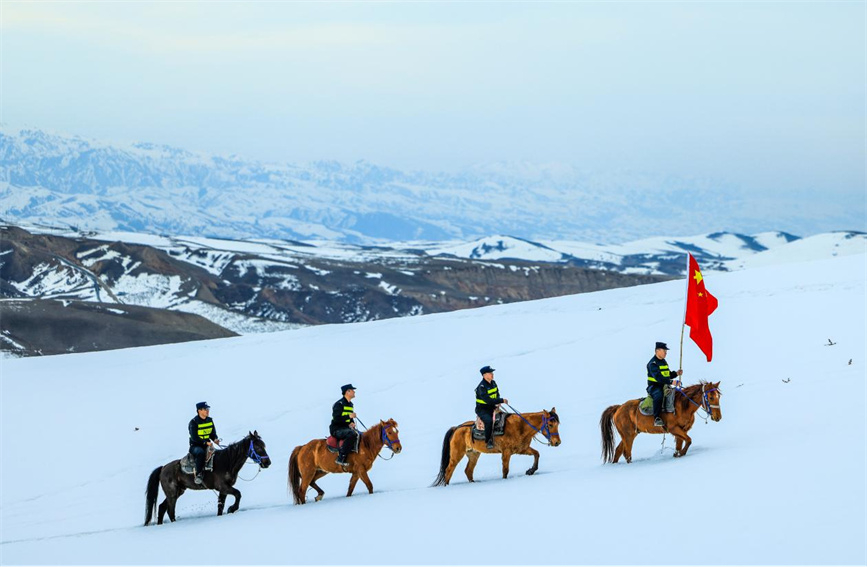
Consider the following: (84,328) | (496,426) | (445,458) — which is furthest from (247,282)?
(496,426)

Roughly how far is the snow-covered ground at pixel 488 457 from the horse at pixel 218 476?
1.60ft

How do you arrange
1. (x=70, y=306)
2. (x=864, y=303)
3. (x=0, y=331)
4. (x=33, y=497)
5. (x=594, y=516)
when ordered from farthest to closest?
1. (x=70, y=306)
2. (x=0, y=331)
3. (x=864, y=303)
4. (x=33, y=497)
5. (x=594, y=516)

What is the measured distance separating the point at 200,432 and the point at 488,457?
679 cm

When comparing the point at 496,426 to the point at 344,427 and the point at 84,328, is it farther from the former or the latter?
the point at 84,328

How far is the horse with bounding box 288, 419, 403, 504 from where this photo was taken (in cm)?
1728

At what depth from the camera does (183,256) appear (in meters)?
140

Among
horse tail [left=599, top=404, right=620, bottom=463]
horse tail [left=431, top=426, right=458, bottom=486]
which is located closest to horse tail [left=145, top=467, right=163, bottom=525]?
horse tail [left=431, top=426, right=458, bottom=486]

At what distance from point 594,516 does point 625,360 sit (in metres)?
16.8

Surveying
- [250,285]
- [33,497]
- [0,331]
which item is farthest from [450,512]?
[250,285]

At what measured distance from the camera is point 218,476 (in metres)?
17.8

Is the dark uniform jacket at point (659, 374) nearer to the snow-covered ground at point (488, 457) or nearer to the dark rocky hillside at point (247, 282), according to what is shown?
the snow-covered ground at point (488, 457)

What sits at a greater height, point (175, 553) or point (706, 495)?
point (706, 495)

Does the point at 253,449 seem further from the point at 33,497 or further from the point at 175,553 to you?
the point at 33,497

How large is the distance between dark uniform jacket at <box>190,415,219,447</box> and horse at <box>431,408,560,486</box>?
14.0ft
